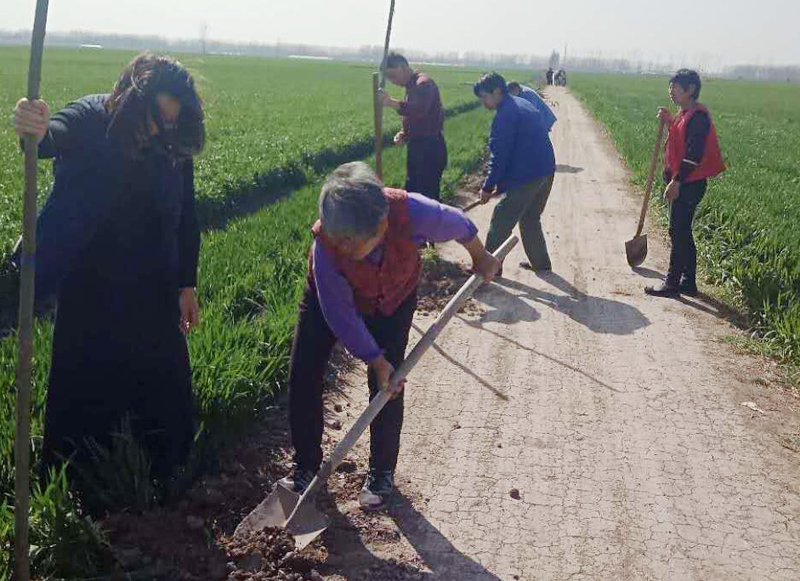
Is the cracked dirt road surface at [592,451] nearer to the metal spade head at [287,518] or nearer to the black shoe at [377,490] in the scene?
the black shoe at [377,490]

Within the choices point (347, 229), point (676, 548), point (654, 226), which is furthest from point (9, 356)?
point (654, 226)

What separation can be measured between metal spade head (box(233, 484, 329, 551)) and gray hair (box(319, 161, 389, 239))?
1220 millimetres

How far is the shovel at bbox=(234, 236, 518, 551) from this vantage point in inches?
120

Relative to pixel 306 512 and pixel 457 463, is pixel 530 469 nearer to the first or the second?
pixel 457 463

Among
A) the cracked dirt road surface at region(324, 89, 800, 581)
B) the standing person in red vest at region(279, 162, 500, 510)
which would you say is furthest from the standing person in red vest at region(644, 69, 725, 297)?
the standing person in red vest at region(279, 162, 500, 510)

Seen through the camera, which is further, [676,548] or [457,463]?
[457,463]

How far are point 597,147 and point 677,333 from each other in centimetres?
1557

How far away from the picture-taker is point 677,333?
593 cm


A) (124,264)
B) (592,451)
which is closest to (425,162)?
(592,451)

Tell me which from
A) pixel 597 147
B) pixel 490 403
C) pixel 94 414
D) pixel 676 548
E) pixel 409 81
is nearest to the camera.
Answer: pixel 94 414

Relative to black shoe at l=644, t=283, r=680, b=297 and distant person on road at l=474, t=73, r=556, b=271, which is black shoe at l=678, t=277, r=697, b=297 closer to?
black shoe at l=644, t=283, r=680, b=297

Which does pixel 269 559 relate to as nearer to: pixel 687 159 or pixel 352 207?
pixel 352 207

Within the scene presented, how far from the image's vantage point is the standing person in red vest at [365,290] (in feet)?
8.55

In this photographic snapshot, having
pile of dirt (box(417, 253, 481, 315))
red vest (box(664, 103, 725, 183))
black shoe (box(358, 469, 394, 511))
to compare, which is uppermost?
A: red vest (box(664, 103, 725, 183))
